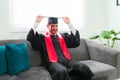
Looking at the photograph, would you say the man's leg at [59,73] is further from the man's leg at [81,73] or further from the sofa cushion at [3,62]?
the sofa cushion at [3,62]

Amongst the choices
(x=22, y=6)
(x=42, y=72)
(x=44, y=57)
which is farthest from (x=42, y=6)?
(x=42, y=72)

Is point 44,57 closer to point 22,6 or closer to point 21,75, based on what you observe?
point 21,75

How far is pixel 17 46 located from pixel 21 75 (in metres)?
0.42

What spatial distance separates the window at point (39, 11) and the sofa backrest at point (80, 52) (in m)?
0.42

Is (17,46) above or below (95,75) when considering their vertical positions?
above

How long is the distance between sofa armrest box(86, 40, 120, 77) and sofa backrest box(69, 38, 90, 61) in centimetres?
7

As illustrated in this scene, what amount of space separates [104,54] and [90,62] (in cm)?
24

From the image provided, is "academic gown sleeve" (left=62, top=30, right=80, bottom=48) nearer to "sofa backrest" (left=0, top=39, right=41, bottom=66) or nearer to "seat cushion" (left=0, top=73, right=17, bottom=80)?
"sofa backrest" (left=0, top=39, right=41, bottom=66)

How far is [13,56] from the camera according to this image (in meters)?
2.36

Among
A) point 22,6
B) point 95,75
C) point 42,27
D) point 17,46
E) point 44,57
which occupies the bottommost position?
point 95,75

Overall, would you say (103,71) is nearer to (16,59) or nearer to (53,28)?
(53,28)

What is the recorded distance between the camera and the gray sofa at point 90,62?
2.25 m

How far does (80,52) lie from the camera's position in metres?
3.06

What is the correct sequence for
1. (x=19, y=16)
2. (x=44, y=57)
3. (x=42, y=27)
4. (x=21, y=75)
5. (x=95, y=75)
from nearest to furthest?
(x=21, y=75) < (x=95, y=75) < (x=44, y=57) < (x=19, y=16) < (x=42, y=27)
